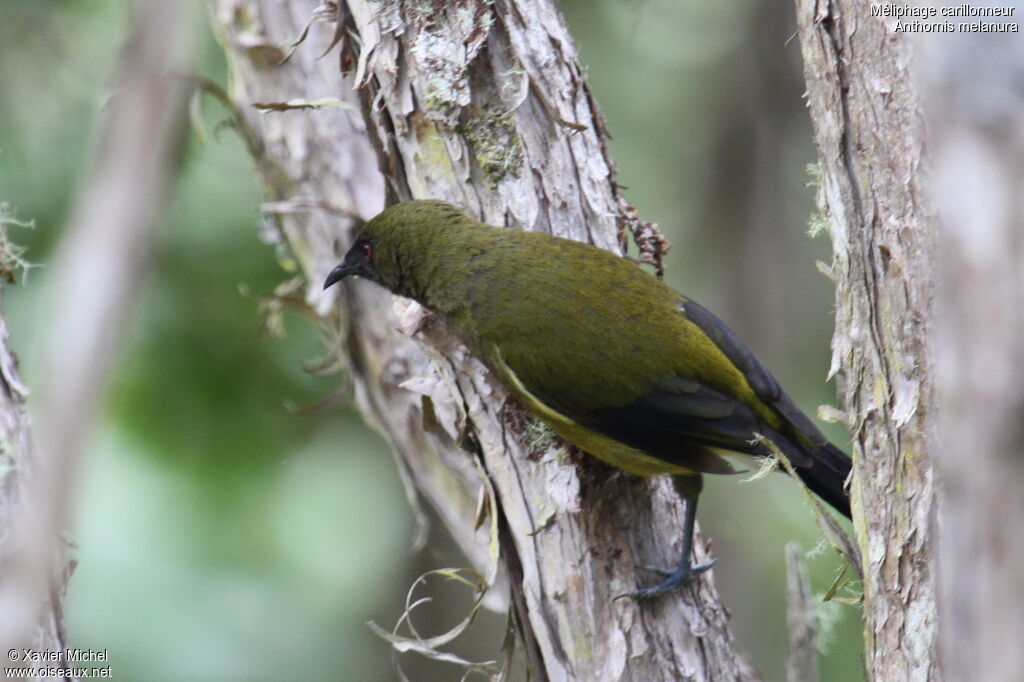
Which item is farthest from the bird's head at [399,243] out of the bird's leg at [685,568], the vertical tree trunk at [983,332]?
the vertical tree trunk at [983,332]

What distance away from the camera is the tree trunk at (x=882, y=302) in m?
2.37

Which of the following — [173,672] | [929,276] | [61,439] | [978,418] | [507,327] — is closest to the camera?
[61,439]

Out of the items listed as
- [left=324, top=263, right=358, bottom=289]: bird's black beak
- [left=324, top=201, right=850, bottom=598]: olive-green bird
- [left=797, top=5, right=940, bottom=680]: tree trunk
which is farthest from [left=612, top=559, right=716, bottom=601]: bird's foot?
[left=324, top=263, right=358, bottom=289]: bird's black beak

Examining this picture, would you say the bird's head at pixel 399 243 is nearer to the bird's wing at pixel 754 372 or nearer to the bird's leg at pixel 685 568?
the bird's wing at pixel 754 372

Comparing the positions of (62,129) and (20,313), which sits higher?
(62,129)

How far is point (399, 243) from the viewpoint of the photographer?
369 centimetres

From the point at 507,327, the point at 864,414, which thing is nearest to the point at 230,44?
the point at 507,327

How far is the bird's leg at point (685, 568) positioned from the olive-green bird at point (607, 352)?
0.01 metres

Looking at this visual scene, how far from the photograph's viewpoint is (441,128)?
328cm

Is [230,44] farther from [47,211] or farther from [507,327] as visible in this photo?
[507,327]

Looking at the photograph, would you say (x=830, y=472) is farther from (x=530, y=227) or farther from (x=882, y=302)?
(x=530, y=227)

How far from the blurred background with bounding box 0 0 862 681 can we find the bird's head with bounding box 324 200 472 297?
82cm

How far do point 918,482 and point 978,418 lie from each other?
1247 mm

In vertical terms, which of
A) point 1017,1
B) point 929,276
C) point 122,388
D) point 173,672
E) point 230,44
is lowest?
point 173,672
